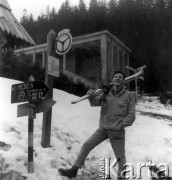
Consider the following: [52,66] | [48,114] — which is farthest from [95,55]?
[48,114]

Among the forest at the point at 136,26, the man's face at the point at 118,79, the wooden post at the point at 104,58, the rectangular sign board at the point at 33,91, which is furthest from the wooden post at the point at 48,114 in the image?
the forest at the point at 136,26

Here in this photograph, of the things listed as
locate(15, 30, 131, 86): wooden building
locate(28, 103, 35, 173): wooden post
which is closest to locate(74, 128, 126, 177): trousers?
locate(28, 103, 35, 173): wooden post

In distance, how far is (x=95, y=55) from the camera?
2127cm

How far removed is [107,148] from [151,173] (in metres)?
1.36

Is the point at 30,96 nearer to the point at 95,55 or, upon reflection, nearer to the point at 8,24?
the point at 8,24

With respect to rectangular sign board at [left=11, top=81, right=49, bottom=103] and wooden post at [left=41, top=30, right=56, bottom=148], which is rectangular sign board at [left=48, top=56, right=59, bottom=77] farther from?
rectangular sign board at [left=11, top=81, right=49, bottom=103]

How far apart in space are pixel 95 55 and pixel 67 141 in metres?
15.0

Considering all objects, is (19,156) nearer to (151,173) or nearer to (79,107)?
(151,173)

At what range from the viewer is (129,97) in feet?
16.4

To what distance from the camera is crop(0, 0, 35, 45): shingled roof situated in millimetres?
6641

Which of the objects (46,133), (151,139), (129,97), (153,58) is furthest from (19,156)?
(153,58)

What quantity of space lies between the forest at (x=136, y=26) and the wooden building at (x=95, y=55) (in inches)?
67.3

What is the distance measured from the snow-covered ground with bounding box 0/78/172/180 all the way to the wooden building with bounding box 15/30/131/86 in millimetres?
5645

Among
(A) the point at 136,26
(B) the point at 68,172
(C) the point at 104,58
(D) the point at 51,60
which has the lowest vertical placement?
(B) the point at 68,172
